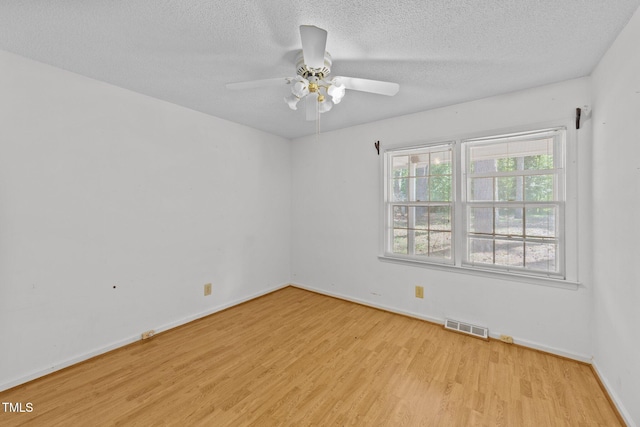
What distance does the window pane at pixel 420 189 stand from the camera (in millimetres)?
3146

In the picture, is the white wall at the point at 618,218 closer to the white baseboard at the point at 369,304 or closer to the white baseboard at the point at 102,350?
the white baseboard at the point at 369,304

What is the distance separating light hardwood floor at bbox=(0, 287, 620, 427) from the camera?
1675 mm

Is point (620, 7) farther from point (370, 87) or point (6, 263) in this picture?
point (6, 263)

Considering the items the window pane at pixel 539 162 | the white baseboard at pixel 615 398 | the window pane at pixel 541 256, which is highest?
the window pane at pixel 539 162

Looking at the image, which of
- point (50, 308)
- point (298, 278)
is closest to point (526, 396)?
point (298, 278)

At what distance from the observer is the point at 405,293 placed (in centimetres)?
323

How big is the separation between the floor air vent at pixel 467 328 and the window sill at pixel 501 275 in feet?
1.76

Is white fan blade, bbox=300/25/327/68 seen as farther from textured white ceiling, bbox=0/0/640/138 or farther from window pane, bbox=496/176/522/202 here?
window pane, bbox=496/176/522/202

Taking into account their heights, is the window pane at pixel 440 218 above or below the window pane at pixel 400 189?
below

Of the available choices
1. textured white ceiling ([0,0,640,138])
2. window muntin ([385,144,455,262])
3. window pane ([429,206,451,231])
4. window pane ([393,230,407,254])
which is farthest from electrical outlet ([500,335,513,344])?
textured white ceiling ([0,0,640,138])

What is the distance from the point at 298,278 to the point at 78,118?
3.27 metres

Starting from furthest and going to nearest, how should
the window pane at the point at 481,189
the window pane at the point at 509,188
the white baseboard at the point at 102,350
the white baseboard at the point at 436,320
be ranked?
the window pane at the point at 481,189 → the window pane at the point at 509,188 → the white baseboard at the point at 436,320 → the white baseboard at the point at 102,350

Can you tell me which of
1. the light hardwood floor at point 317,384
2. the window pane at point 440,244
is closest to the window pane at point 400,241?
the window pane at point 440,244


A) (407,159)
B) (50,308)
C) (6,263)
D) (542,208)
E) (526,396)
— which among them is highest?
(407,159)
